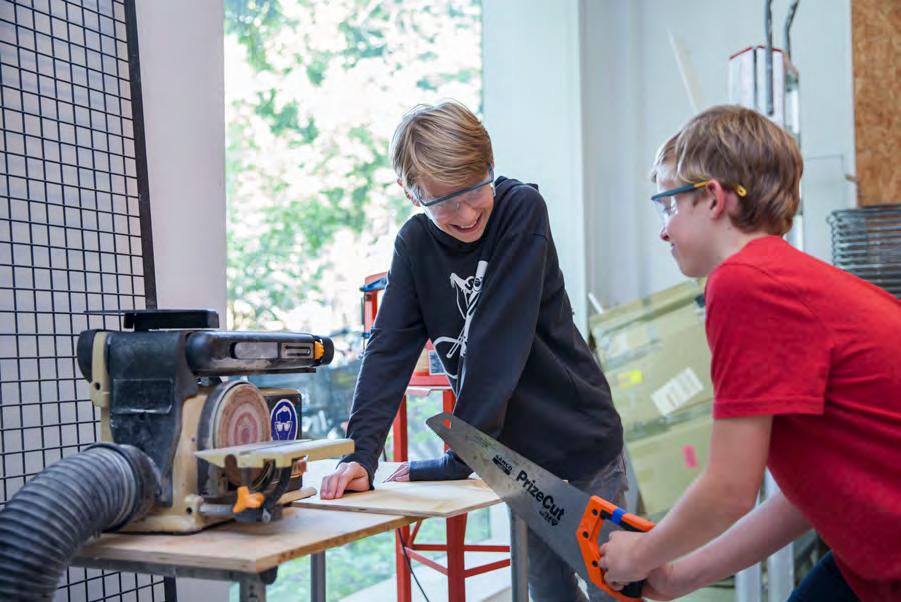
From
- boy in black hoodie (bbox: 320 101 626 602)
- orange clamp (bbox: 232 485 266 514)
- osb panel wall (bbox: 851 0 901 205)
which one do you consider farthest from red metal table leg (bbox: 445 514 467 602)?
osb panel wall (bbox: 851 0 901 205)

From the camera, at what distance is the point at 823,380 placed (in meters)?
1.05

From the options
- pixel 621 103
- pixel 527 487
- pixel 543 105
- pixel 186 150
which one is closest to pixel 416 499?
pixel 527 487

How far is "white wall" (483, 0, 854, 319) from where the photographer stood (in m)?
3.94

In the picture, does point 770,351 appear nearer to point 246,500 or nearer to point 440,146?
point 246,500

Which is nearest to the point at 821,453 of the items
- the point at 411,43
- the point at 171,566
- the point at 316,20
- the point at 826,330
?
the point at 826,330

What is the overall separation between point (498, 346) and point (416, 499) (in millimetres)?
344

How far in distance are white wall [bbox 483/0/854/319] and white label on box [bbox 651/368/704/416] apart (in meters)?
0.70

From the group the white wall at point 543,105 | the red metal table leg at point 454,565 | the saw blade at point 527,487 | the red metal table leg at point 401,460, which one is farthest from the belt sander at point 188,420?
the white wall at point 543,105

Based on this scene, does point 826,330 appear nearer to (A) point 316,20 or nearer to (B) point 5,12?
(B) point 5,12

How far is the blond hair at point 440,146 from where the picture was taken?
5.61 ft

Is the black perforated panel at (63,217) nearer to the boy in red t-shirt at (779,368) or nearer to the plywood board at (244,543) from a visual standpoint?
the plywood board at (244,543)

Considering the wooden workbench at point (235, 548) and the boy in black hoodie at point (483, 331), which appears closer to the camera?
the wooden workbench at point (235, 548)

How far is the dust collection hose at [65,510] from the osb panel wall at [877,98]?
11.2 ft

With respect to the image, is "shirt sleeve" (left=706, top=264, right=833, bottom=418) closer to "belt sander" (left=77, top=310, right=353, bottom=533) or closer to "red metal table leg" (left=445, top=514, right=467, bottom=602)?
"belt sander" (left=77, top=310, right=353, bottom=533)
